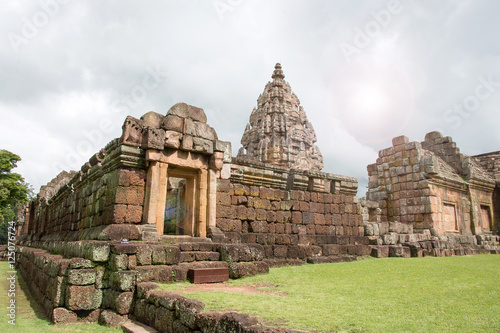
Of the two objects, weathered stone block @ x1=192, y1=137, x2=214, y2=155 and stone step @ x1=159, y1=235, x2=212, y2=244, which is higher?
weathered stone block @ x1=192, y1=137, x2=214, y2=155

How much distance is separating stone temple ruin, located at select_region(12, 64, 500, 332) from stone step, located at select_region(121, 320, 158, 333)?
7cm

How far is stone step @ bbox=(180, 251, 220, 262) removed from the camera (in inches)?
232

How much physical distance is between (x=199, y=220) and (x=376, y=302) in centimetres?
489

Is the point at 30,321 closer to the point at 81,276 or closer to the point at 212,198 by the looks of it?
the point at 81,276

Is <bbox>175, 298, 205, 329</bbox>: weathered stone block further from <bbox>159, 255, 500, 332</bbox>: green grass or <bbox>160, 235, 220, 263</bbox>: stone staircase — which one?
Answer: <bbox>160, 235, 220, 263</bbox>: stone staircase

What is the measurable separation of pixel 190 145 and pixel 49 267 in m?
3.62

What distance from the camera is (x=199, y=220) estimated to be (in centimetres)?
784

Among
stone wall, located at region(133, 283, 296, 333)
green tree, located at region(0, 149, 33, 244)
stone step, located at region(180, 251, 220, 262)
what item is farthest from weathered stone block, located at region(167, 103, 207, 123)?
green tree, located at region(0, 149, 33, 244)

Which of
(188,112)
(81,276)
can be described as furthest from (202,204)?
(81,276)

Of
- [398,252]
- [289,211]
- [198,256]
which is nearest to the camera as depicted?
[198,256]

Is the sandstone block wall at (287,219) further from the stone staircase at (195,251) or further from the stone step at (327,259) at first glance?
the stone staircase at (195,251)

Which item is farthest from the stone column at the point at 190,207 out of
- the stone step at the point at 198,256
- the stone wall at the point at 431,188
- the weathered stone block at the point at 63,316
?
the stone wall at the point at 431,188

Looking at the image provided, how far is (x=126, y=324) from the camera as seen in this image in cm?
423

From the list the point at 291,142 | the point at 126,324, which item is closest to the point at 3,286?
the point at 126,324
